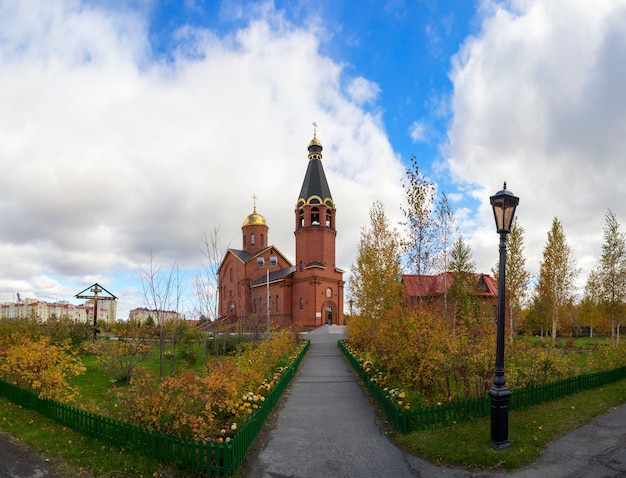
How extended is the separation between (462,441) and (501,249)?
3.78 metres

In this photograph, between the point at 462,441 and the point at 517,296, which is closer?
the point at 462,441

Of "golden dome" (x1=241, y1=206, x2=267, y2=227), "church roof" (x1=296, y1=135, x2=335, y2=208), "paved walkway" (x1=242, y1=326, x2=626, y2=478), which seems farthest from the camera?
"golden dome" (x1=241, y1=206, x2=267, y2=227)

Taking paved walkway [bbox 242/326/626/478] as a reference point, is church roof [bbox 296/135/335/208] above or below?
above

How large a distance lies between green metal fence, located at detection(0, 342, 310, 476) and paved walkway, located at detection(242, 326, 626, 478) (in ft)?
1.41

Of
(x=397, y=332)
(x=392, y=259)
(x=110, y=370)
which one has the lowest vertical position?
(x=110, y=370)

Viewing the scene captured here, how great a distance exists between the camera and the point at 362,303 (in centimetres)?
2133

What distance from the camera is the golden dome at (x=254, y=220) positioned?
5750 cm

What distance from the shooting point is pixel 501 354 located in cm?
752

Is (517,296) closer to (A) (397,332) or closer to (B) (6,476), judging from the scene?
(A) (397,332)

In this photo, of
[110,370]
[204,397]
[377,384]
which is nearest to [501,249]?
[377,384]

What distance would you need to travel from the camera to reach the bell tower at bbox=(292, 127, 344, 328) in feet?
140

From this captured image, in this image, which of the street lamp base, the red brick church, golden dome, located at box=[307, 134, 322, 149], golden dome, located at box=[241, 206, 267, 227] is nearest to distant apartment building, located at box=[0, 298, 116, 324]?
the red brick church

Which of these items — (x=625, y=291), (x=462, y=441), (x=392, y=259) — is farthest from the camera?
(x=625, y=291)

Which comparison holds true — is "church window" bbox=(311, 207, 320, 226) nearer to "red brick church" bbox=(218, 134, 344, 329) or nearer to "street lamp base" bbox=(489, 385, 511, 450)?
"red brick church" bbox=(218, 134, 344, 329)
